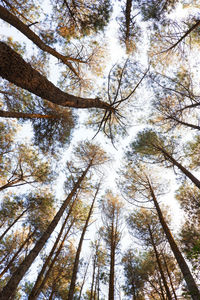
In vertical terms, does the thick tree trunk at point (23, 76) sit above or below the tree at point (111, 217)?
below

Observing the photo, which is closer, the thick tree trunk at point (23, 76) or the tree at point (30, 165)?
the thick tree trunk at point (23, 76)

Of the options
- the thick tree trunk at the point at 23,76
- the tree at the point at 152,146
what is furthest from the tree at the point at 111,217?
the thick tree trunk at the point at 23,76

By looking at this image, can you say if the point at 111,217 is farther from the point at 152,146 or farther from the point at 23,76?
the point at 23,76

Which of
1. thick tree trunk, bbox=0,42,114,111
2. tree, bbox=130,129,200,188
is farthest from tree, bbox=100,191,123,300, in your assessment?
thick tree trunk, bbox=0,42,114,111

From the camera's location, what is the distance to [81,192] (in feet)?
29.0

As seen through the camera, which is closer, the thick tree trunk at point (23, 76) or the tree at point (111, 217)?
the thick tree trunk at point (23, 76)

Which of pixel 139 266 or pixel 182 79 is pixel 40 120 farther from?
pixel 139 266

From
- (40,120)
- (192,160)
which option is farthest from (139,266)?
(40,120)

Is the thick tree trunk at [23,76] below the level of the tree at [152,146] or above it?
below

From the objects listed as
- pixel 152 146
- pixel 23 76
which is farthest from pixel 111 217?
pixel 23 76

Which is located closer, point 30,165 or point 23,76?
point 23,76

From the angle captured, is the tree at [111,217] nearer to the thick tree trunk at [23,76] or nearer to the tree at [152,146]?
the tree at [152,146]

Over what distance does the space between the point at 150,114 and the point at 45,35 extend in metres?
6.64

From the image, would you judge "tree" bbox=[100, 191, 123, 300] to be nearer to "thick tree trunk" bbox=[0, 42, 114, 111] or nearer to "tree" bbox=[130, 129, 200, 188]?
"tree" bbox=[130, 129, 200, 188]
